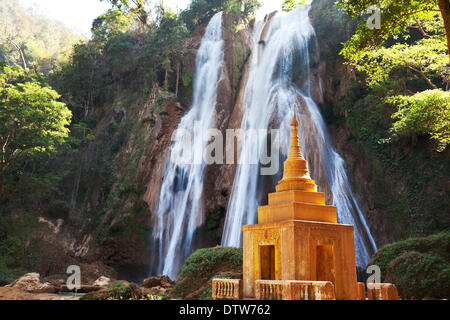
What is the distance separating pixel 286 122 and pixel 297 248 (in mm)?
15131

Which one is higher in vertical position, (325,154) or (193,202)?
(325,154)

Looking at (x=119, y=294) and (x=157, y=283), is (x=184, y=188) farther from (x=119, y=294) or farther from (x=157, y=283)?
(x=119, y=294)

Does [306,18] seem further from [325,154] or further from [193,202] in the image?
[193,202]

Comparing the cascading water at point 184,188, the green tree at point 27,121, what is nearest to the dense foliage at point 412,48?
the cascading water at point 184,188

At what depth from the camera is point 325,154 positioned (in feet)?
72.4

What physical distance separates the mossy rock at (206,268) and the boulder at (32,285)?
28.8 ft

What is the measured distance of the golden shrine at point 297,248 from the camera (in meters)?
8.60

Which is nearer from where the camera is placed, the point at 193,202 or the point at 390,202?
the point at 390,202

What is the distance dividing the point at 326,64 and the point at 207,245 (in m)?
13.0

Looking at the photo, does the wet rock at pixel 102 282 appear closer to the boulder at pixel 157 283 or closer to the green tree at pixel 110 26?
the boulder at pixel 157 283
